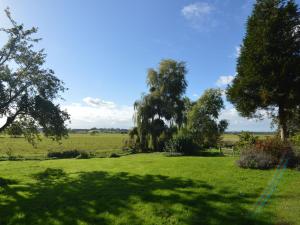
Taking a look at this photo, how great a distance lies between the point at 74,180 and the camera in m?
17.3

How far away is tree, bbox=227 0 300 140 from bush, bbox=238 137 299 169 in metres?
7.60

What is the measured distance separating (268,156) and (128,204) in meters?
12.3

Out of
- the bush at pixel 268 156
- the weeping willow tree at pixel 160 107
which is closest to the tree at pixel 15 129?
the bush at pixel 268 156

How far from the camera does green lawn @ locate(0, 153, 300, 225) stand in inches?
376

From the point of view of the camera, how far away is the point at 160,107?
51156mm

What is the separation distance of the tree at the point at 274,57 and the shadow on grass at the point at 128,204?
55.2 ft

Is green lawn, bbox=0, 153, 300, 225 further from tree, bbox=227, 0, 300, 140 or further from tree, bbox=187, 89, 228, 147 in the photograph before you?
tree, bbox=187, 89, 228, 147

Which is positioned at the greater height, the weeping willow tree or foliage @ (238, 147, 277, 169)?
the weeping willow tree

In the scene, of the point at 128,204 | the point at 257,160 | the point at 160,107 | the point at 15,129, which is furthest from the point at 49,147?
the point at 128,204

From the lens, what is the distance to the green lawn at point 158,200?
9.55 m

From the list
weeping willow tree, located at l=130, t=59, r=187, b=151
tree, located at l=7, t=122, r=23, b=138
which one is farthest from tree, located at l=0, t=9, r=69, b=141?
weeping willow tree, located at l=130, t=59, r=187, b=151

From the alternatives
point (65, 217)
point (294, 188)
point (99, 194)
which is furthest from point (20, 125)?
point (294, 188)

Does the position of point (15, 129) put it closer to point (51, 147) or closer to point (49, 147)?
point (49, 147)

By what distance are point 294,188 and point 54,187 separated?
11.6 metres
